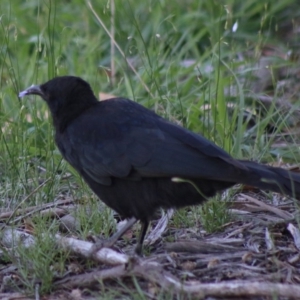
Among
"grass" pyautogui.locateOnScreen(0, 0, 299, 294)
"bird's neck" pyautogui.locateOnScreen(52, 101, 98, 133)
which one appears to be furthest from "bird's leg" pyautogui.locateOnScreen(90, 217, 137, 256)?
"bird's neck" pyautogui.locateOnScreen(52, 101, 98, 133)

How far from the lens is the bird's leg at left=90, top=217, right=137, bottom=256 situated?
4.25 metres

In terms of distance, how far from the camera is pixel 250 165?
4.38m

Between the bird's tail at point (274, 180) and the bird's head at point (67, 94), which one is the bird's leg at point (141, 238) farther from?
the bird's head at point (67, 94)

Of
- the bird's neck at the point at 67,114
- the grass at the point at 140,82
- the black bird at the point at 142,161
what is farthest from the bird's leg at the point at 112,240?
the bird's neck at the point at 67,114

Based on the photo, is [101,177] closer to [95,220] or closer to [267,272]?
[95,220]

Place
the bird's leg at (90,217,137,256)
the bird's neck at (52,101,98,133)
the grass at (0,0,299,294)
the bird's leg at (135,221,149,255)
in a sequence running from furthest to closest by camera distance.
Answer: the grass at (0,0,299,294) < the bird's neck at (52,101,98,133) < the bird's leg at (135,221,149,255) < the bird's leg at (90,217,137,256)

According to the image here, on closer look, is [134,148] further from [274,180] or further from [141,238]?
[274,180]

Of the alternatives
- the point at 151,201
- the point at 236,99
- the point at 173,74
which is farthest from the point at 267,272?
the point at 173,74

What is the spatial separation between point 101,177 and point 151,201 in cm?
32

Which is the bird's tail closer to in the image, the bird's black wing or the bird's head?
the bird's black wing

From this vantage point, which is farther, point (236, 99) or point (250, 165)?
point (236, 99)

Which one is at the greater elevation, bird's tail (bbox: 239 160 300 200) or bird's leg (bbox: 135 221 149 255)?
bird's tail (bbox: 239 160 300 200)

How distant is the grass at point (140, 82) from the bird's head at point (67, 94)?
0.41 m

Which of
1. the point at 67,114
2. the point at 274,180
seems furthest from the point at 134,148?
the point at 274,180
